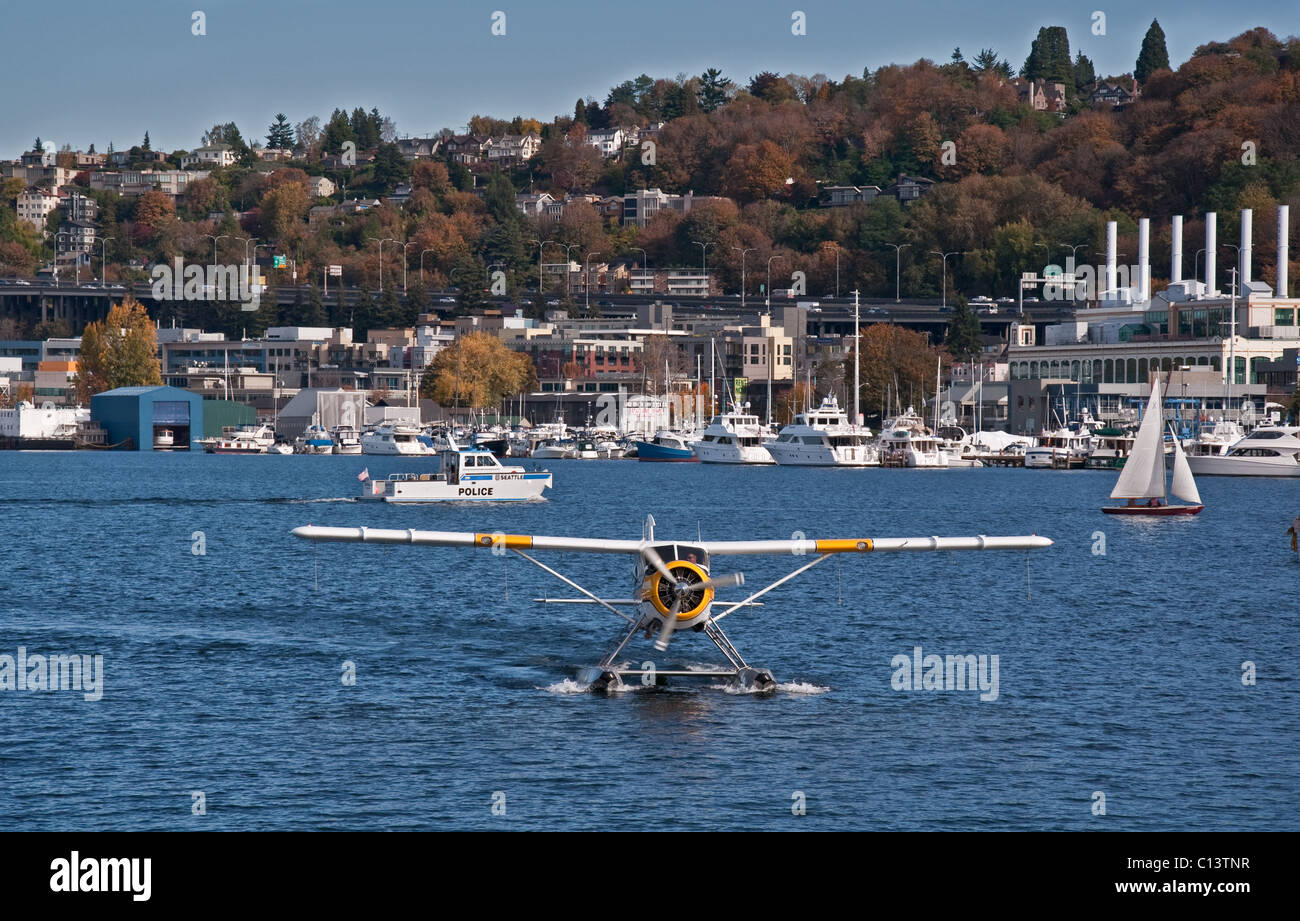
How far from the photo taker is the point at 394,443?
16962cm

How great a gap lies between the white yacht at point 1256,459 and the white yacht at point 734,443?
123 feet

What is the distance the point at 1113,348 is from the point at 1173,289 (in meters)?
9.70

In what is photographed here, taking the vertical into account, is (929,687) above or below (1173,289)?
below

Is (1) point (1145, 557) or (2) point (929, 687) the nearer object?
(2) point (929, 687)

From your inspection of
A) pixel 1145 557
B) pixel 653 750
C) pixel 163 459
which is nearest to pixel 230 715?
pixel 653 750

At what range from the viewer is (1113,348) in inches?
7018

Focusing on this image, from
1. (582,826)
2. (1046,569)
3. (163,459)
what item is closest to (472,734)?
(582,826)

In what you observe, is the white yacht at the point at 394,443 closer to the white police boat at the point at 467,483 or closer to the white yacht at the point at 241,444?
the white yacht at the point at 241,444

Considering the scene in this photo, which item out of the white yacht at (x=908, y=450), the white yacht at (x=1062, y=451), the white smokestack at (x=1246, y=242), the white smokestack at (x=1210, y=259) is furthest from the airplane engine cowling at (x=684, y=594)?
the white smokestack at (x=1246, y=242)

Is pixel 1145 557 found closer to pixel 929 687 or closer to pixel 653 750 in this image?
pixel 929 687
